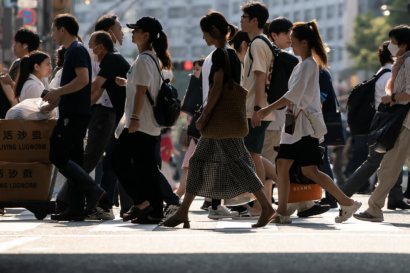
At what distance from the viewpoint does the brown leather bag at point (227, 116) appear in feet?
26.8

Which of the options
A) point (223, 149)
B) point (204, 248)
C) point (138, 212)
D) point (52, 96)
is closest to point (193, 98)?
point (52, 96)

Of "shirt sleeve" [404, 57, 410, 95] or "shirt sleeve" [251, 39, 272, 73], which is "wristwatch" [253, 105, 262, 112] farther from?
"shirt sleeve" [404, 57, 410, 95]

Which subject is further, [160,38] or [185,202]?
[160,38]

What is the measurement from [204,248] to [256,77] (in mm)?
3171

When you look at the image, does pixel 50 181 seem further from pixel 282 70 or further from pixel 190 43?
pixel 190 43

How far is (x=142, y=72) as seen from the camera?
8.62m

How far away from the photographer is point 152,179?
8781mm

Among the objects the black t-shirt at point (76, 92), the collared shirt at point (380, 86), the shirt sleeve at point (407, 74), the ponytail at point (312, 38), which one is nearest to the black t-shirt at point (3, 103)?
the black t-shirt at point (76, 92)

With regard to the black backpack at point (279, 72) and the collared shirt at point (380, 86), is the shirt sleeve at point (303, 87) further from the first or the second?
the collared shirt at point (380, 86)

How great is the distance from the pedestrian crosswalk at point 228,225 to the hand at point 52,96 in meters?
1.15

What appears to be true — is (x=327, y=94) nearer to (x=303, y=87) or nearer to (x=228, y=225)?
(x=303, y=87)

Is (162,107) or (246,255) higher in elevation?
(162,107)

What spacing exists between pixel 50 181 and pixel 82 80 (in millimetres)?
1356

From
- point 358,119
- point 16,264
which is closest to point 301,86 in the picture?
point 358,119
